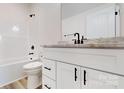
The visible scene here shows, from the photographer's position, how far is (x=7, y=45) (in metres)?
3.17

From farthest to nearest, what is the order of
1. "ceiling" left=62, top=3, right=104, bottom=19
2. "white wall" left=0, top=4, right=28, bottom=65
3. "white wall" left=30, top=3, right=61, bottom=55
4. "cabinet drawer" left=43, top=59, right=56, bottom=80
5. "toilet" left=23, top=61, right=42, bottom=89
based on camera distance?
1. "white wall" left=0, top=4, right=28, bottom=65
2. "white wall" left=30, top=3, right=61, bottom=55
3. "toilet" left=23, top=61, right=42, bottom=89
4. "ceiling" left=62, top=3, right=104, bottom=19
5. "cabinet drawer" left=43, top=59, right=56, bottom=80

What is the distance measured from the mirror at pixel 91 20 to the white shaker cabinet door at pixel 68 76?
74 centimetres

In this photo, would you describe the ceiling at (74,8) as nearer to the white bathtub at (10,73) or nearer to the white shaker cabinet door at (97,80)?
the white shaker cabinet door at (97,80)

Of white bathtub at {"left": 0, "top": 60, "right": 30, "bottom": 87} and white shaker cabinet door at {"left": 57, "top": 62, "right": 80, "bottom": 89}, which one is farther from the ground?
white shaker cabinet door at {"left": 57, "top": 62, "right": 80, "bottom": 89}

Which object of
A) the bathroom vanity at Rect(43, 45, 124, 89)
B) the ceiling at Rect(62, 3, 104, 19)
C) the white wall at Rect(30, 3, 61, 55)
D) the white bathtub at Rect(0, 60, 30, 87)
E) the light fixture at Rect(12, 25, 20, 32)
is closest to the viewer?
the bathroom vanity at Rect(43, 45, 124, 89)

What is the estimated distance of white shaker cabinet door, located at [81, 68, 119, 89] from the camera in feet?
2.73

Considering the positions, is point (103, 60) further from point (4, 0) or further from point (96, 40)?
point (4, 0)

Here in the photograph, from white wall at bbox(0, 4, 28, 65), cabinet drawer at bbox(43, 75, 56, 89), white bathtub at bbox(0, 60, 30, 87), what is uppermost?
white wall at bbox(0, 4, 28, 65)

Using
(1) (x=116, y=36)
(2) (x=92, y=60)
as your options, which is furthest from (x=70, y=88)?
(1) (x=116, y=36)

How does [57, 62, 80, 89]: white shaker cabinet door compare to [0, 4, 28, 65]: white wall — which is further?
[0, 4, 28, 65]: white wall

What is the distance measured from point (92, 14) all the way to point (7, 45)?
86.5 inches

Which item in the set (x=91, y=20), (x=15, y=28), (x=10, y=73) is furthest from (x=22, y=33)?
(x=91, y=20)

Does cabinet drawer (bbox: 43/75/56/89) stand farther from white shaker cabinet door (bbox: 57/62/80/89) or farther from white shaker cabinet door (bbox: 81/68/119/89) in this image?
white shaker cabinet door (bbox: 81/68/119/89)

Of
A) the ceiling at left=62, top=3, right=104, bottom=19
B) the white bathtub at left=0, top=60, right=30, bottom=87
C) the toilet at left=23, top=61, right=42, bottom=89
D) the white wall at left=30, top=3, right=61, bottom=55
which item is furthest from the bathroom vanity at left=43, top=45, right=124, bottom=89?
the white bathtub at left=0, top=60, right=30, bottom=87
